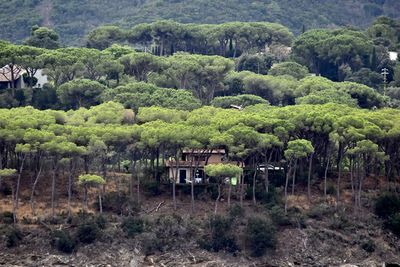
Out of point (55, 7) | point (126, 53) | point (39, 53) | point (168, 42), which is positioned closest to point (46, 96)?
point (39, 53)

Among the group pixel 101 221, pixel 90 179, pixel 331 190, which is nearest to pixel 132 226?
pixel 101 221

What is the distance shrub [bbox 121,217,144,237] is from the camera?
66.8m

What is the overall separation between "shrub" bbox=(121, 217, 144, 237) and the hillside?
66.6 m

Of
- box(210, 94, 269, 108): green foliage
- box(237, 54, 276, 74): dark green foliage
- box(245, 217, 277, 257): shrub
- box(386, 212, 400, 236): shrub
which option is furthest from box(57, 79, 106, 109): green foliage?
box(386, 212, 400, 236): shrub

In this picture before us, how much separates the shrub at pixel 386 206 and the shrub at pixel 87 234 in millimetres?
14787

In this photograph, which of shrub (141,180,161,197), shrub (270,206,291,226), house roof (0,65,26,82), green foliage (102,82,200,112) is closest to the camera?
shrub (270,206,291,226)

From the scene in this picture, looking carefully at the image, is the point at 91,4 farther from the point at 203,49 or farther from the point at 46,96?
the point at 46,96

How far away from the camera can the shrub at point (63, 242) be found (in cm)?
6519

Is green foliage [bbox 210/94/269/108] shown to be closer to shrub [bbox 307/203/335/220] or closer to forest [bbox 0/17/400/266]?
forest [bbox 0/17/400/266]

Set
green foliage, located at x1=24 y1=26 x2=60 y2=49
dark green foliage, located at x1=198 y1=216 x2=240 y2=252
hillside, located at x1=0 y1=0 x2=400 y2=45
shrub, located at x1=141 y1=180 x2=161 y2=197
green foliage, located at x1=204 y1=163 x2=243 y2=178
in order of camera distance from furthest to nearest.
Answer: hillside, located at x1=0 y1=0 x2=400 y2=45, green foliage, located at x1=24 y1=26 x2=60 y2=49, shrub, located at x1=141 y1=180 x2=161 y2=197, green foliage, located at x1=204 y1=163 x2=243 y2=178, dark green foliage, located at x1=198 y1=216 x2=240 y2=252

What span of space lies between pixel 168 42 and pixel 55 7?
126ft

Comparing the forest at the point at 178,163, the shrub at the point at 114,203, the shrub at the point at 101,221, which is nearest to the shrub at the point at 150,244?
the forest at the point at 178,163

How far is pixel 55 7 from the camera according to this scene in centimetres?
14262

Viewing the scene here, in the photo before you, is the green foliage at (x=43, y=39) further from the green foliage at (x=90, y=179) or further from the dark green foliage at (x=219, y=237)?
the dark green foliage at (x=219, y=237)
